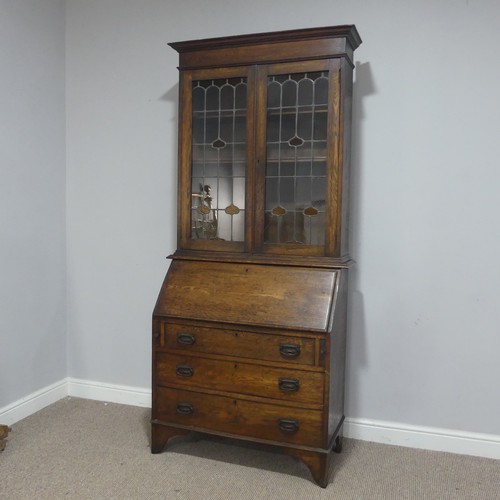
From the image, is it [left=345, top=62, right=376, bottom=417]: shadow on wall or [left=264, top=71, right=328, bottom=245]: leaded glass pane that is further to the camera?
[left=345, top=62, right=376, bottom=417]: shadow on wall

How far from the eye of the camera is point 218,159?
245 cm

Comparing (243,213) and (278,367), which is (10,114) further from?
(278,367)

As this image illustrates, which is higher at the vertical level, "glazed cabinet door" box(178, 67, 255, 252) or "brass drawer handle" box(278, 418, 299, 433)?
"glazed cabinet door" box(178, 67, 255, 252)

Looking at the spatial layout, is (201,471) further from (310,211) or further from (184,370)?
(310,211)

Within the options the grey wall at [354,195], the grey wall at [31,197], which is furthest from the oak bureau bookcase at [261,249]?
the grey wall at [31,197]

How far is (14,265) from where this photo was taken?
108 inches

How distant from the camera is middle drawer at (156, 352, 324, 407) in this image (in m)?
2.17

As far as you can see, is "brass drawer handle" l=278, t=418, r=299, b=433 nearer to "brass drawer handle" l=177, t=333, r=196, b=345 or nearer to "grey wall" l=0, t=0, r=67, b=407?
"brass drawer handle" l=177, t=333, r=196, b=345

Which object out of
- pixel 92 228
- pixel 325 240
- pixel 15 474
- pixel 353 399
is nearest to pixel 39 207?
pixel 92 228

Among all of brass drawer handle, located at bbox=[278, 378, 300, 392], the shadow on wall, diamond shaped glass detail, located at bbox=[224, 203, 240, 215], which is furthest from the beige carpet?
diamond shaped glass detail, located at bbox=[224, 203, 240, 215]

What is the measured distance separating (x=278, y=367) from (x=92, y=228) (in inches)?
57.9

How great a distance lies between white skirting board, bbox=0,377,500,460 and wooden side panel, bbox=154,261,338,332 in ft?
2.68

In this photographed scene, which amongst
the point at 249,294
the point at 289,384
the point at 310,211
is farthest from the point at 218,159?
the point at 289,384

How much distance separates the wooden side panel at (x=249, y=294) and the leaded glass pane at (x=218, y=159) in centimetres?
19
